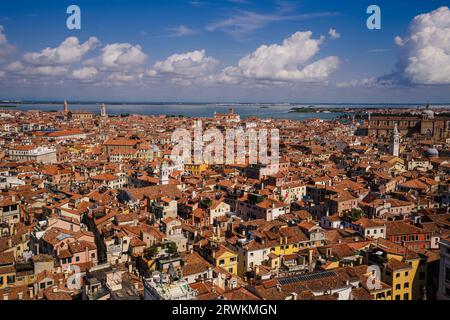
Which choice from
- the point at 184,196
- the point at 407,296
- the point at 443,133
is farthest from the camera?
the point at 443,133

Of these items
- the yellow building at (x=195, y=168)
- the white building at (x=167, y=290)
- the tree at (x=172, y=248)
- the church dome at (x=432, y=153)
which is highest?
the white building at (x=167, y=290)

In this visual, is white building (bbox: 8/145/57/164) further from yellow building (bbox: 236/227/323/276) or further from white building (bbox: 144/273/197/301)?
white building (bbox: 144/273/197/301)

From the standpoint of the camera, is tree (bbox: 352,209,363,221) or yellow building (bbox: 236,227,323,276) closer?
yellow building (bbox: 236,227,323,276)

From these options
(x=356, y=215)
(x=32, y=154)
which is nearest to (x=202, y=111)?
(x=32, y=154)

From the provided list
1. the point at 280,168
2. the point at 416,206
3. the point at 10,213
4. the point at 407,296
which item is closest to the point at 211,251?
the point at 407,296

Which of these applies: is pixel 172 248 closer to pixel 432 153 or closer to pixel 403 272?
pixel 403 272

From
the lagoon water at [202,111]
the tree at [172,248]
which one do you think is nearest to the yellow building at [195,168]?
the tree at [172,248]

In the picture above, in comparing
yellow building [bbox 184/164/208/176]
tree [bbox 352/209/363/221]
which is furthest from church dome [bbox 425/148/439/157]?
tree [bbox 352/209/363/221]

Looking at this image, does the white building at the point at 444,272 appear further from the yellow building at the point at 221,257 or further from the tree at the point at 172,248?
the tree at the point at 172,248
